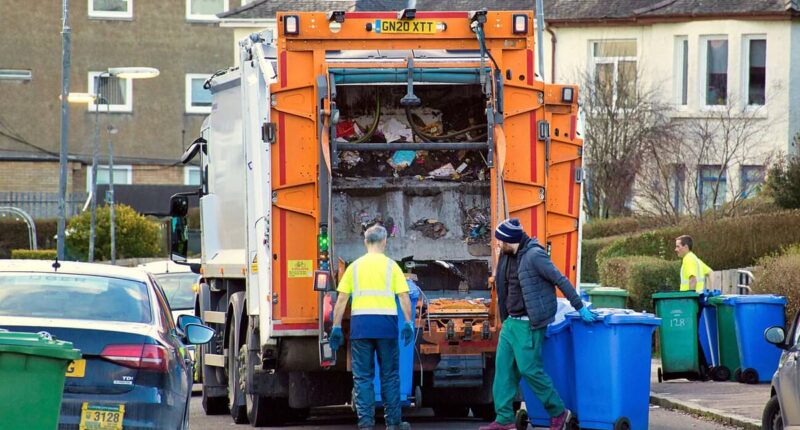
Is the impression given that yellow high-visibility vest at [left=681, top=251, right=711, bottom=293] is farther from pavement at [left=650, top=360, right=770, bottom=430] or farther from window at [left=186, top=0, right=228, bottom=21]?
window at [left=186, top=0, right=228, bottom=21]

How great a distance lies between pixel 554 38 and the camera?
117ft

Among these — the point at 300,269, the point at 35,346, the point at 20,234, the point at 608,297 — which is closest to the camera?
the point at 35,346

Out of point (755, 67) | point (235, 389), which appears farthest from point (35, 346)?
point (755, 67)

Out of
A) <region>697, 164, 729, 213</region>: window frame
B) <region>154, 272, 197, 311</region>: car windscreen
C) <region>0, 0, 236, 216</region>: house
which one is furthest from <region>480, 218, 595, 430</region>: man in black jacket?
<region>0, 0, 236, 216</region>: house

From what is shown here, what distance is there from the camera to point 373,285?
11141 mm

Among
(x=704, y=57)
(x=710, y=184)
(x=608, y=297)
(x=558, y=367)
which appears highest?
(x=704, y=57)

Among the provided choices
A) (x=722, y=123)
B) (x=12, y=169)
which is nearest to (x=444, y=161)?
(x=722, y=123)

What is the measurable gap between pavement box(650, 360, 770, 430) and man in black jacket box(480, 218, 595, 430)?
1779mm

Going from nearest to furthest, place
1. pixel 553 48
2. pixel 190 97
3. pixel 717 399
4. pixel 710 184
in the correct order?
pixel 717 399, pixel 710 184, pixel 553 48, pixel 190 97

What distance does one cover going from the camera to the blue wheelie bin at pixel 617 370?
425 inches

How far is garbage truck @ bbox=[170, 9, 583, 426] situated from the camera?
11453 mm

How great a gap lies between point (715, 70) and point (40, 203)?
19.4 metres

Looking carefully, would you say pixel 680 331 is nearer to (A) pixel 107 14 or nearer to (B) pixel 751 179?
(B) pixel 751 179

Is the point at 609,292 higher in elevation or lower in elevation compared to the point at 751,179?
lower
